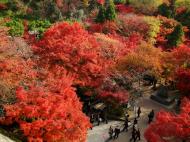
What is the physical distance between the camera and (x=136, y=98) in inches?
1711

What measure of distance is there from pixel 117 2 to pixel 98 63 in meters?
38.2

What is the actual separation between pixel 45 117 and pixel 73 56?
1177 centimetres

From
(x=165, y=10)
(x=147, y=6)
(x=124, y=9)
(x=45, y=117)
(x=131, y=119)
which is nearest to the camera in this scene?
(x=45, y=117)

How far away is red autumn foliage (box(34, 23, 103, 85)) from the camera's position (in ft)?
136

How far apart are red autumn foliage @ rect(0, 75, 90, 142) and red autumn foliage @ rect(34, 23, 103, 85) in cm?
794

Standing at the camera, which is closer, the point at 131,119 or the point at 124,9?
the point at 131,119

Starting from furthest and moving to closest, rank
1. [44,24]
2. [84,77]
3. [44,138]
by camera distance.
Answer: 1. [44,24]
2. [84,77]
3. [44,138]

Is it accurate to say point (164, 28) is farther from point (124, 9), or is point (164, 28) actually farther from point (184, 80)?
point (184, 80)

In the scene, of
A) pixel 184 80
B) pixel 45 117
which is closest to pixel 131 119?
pixel 184 80

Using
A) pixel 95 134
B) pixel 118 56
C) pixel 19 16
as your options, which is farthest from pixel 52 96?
pixel 19 16

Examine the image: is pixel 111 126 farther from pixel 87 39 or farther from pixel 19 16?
pixel 19 16

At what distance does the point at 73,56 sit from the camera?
42094mm

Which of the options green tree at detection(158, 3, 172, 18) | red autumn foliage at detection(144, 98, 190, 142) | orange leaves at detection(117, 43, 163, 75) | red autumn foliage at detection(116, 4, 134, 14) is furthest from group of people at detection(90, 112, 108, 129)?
green tree at detection(158, 3, 172, 18)

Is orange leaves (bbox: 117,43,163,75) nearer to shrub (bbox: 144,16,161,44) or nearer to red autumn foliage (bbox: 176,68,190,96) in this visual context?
red autumn foliage (bbox: 176,68,190,96)
